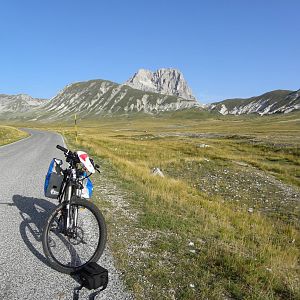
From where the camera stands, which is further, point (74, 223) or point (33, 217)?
point (33, 217)

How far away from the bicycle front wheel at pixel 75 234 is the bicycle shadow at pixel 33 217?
0.42 metres

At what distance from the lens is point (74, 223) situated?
6121mm

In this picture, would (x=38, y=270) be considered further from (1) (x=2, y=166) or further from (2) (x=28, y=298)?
(1) (x=2, y=166)

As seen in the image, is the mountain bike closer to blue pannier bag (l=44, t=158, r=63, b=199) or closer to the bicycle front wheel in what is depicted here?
the bicycle front wheel

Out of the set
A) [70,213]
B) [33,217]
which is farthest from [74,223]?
[33,217]

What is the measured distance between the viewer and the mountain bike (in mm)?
5857

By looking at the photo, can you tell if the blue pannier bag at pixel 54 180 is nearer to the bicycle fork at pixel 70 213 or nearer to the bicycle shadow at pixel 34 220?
the bicycle fork at pixel 70 213

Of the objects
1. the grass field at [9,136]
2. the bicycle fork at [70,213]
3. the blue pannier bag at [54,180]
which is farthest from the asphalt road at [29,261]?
the grass field at [9,136]

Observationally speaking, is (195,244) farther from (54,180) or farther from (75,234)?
(54,180)

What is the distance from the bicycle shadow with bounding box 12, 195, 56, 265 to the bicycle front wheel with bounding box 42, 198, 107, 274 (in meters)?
0.42

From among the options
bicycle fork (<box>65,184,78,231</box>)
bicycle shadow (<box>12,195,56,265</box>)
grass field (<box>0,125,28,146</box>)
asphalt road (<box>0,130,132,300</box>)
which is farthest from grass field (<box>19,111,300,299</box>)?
grass field (<box>0,125,28,146</box>)

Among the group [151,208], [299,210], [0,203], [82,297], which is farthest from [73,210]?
[299,210]

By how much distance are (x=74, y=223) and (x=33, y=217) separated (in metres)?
3.08

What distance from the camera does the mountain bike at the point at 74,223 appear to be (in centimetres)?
586
